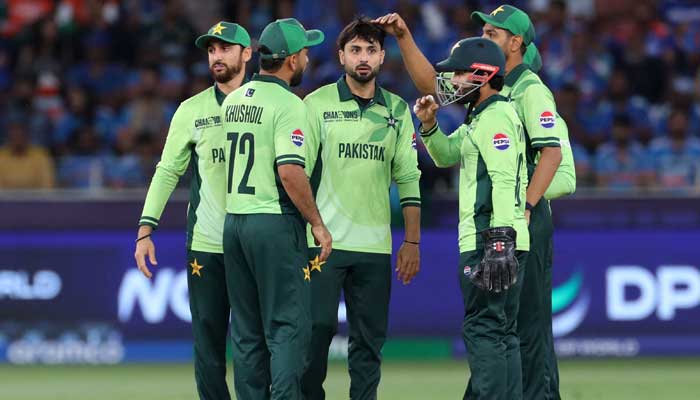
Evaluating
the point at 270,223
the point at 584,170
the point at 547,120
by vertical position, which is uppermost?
the point at 547,120

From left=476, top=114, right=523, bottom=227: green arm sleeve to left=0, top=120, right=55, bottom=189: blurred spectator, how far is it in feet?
23.2

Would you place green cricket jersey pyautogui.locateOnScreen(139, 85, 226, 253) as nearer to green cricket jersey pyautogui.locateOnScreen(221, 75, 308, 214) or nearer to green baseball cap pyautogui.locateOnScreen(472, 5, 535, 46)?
green cricket jersey pyautogui.locateOnScreen(221, 75, 308, 214)

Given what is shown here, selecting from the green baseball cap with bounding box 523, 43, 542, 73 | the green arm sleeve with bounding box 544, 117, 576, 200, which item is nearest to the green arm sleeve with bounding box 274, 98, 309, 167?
the green arm sleeve with bounding box 544, 117, 576, 200

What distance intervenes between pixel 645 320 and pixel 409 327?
2.38 metres

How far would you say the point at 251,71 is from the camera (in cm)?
1648

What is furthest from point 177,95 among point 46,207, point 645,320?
point 645,320

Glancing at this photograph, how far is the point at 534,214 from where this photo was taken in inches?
336

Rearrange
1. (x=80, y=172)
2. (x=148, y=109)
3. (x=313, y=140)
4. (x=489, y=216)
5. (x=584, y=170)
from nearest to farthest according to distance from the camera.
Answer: (x=489, y=216)
(x=313, y=140)
(x=80, y=172)
(x=584, y=170)
(x=148, y=109)

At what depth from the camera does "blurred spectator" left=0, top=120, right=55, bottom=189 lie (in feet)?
46.0

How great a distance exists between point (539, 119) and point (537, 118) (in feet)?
0.05

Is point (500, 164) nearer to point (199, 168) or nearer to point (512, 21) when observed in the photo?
point (512, 21)

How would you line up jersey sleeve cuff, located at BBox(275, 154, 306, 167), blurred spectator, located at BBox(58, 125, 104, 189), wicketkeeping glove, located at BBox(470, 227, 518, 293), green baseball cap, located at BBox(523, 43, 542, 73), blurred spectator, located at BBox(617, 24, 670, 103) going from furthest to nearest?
blurred spectator, located at BBox(617, 24, 670, 103), blurred spectator, located at BBox(58, 125, 104, 189), green baseball cap, located at BBox(523, 43, 542, 73), jersey sleeve cuff, located at BBox(275, 154, 306, 167), wicketkeeping glove, located at BBox(470, 227, 518, 293)

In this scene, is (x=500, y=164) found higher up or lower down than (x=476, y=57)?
lower down

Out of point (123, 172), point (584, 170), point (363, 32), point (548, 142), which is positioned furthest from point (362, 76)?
point (584, 170)
